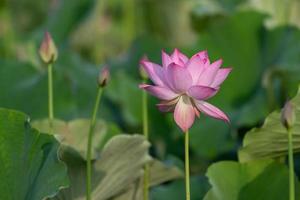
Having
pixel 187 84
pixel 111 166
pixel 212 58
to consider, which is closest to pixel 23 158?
pixel 111 166

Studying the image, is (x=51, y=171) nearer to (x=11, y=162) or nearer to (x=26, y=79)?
(x=11, y=162)

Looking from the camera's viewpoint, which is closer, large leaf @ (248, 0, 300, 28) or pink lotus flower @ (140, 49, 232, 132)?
pink lotus flower @ (140, 49, 232, 132)

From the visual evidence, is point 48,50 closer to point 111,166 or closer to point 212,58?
point 111,166

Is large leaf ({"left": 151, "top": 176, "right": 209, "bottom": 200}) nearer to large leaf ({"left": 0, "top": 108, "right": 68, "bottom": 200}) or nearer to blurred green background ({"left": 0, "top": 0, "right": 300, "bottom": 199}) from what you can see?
blurred green background ({"left": 0, "top": 0, "right": 300, "bottom": 199})

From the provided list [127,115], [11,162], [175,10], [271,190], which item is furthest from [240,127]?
[175,10]

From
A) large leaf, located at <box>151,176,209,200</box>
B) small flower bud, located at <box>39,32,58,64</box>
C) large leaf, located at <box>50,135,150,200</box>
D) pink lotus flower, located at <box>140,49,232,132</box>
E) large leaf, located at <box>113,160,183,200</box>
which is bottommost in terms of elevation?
large leaf, located at <box>151,176,209,200</box>

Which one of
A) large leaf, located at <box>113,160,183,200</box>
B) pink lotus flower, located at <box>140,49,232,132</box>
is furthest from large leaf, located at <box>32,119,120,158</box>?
pink lotus flower, located at <box>140,49,232,132</box>
